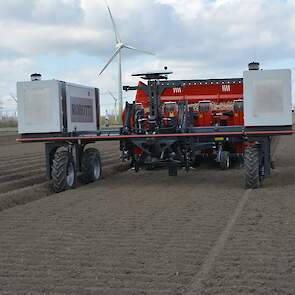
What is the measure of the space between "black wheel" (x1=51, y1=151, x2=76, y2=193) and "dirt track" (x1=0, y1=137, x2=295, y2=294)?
0.61 m

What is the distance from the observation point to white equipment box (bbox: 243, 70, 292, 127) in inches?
472

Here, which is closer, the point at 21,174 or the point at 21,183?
the point at 21,183

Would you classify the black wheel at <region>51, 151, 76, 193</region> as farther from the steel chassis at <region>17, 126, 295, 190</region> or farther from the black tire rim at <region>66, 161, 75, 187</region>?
the steel chassis at <region>17, 126, 295, 190</region>

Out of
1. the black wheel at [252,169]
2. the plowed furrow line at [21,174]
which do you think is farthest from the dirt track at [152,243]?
the plowed furrow line at [21,174]

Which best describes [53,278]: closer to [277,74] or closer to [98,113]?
[277,74]

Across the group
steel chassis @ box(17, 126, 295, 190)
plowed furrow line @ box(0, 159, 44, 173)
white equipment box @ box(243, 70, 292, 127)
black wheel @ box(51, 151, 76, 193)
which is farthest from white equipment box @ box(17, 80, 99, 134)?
plowed furrow line @ box(0, 159, 44, 173)

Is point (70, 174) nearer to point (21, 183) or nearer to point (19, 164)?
point (21, 183)

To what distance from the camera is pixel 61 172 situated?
42.0 feet

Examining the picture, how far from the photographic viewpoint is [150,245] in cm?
700

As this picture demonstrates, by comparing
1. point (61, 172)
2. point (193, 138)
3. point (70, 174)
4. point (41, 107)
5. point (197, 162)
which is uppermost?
point (41, 107)

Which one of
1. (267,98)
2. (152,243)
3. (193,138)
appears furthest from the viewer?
(193,138)

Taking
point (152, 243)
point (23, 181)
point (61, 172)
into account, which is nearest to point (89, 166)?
point (23, 181)

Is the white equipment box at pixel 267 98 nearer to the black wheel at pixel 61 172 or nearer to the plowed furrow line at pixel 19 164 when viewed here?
the black wheel at pixel 61 172

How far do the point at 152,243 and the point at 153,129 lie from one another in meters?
6.42
